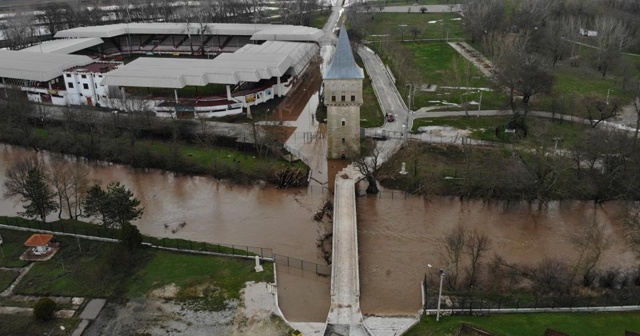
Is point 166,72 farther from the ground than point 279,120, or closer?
farther from the ground

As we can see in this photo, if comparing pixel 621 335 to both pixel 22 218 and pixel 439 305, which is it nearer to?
pixel 439 305

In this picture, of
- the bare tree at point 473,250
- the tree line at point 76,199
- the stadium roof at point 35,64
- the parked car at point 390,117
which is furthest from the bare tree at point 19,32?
the bare tree at point 473,250

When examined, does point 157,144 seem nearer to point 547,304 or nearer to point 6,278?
point 6,278

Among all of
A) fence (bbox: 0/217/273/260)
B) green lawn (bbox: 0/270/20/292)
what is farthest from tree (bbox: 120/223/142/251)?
green lawn (bbox: 0/270/20/292)

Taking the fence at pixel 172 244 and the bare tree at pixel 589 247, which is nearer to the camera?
the bare tree at pixel 589 247

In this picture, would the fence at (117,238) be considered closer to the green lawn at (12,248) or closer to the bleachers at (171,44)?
the green lawn at (12,248)

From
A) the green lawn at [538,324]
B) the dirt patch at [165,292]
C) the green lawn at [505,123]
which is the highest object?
the green lawn at [505,123]

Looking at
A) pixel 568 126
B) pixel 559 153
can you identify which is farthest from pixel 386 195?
pixel 568 126

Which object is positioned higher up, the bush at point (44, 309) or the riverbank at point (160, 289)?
the bush at point (44, 309)
